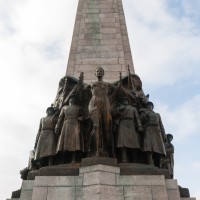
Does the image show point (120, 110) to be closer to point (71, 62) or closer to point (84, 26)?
point (71, 62)

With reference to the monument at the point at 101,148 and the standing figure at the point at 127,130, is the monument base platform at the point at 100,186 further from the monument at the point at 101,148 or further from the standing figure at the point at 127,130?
the standing figure at the point at 127,130

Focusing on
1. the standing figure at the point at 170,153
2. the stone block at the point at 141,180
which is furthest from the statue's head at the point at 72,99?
the standing figure at the point at 170,153

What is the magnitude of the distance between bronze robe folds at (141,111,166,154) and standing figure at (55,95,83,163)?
1594 mm

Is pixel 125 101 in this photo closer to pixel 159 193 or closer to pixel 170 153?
pixel 170 153

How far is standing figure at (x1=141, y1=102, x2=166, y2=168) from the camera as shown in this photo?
7602 millimetres

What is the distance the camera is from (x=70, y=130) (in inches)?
302

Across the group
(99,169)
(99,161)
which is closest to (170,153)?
(99,161)

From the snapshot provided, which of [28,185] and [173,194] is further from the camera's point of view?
[28,185]

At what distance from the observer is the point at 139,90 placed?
9.65 m

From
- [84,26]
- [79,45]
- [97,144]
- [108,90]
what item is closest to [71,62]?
[79,45]

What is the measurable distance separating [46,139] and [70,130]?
679mm

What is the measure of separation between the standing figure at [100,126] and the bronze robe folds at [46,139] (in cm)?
98

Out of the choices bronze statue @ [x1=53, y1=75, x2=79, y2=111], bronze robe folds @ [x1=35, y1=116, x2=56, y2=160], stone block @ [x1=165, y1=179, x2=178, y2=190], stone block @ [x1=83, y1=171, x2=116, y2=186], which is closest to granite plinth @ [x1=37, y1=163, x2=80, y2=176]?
stone block @ [x1=83, y1=171, x2=116, y2=186]

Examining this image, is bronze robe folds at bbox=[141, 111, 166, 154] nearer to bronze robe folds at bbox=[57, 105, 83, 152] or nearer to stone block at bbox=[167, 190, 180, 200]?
stone block at bbox=[167, 190, 180, 200]
